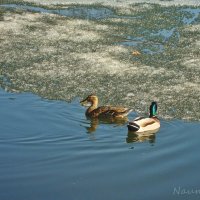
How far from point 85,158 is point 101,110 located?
5242 mm

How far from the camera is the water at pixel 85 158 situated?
593 inches

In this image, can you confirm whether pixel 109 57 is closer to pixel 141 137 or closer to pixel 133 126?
pixel 141 137

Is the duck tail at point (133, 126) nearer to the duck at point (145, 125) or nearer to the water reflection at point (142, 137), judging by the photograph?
the duck at point (145, 125)

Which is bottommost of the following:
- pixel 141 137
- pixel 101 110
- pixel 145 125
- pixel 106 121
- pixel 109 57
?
pixel 141 137

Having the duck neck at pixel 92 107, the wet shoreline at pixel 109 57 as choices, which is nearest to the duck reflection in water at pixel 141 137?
the wet shoreline at pixel 109 57

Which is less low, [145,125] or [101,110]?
[101,110]

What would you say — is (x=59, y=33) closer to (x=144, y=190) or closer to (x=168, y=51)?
(x=168, y=51)

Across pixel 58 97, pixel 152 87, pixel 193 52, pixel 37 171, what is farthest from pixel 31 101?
pixel 193 52

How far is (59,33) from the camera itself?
36750mm

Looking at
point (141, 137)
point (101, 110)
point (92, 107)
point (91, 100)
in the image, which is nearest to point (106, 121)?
point (101, 110)

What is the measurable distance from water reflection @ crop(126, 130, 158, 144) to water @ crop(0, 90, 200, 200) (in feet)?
0.21

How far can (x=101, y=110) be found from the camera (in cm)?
2244

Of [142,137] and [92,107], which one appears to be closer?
[142,137]

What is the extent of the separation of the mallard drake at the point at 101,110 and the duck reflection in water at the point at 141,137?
1.50 metres
